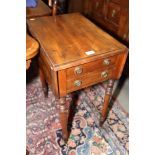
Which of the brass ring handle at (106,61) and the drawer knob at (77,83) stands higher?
the brass ring handle at (106,61)

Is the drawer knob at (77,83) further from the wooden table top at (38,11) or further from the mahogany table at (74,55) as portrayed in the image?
the wooden table top at (38,11)

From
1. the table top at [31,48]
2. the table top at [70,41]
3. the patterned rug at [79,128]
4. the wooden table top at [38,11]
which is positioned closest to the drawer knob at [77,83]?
the table top at [70,41]

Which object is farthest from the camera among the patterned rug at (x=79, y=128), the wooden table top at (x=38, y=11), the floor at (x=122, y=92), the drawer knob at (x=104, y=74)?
the floor at (x=122, y=92)

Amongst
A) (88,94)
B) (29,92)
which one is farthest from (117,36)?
(29,92)

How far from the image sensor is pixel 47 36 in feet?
3.76

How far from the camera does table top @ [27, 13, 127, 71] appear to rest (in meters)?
0.97

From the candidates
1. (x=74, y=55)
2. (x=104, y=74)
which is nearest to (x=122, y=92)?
(x=104, y=74)

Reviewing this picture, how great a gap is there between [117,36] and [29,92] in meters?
0.99

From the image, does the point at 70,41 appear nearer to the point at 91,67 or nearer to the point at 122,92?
the point at 91,67

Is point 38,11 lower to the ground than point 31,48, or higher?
higher

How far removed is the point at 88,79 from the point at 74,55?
0.18 m

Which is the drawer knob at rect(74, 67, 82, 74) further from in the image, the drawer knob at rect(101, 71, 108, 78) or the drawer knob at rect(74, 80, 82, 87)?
the drawer knob at rect(101, 71, 108, 78)

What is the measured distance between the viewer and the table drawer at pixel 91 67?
3.25 ft

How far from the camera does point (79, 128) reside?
57.6 inches
